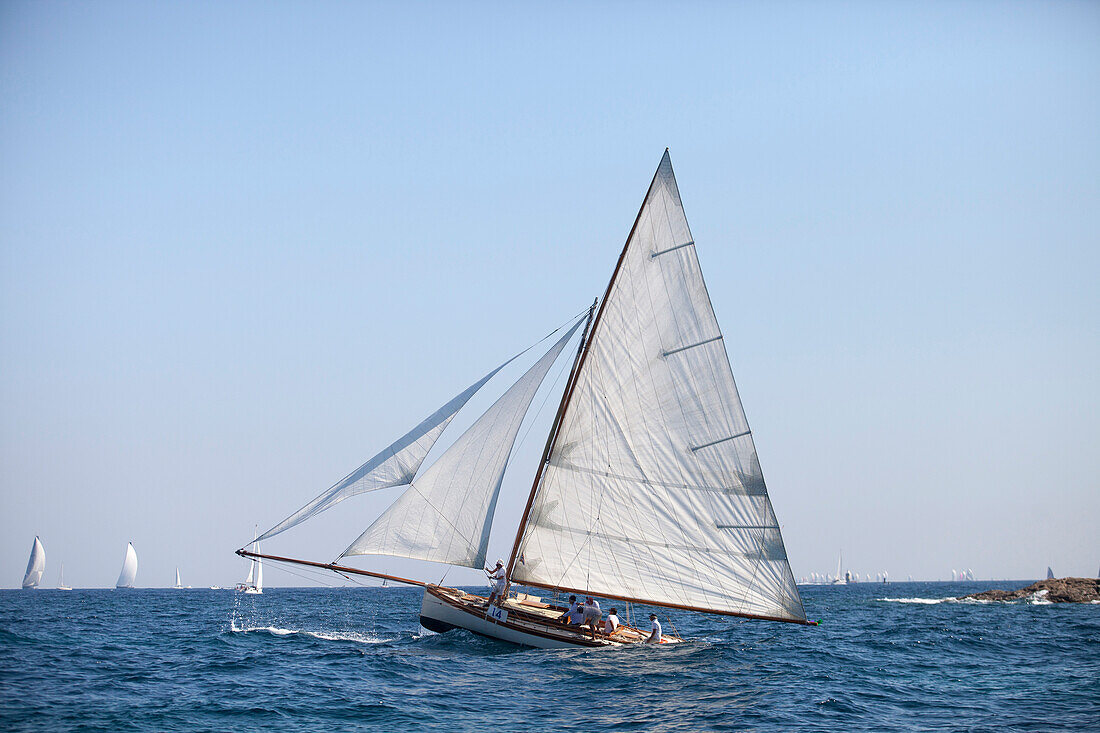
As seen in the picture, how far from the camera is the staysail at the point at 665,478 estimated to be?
95.6 ft

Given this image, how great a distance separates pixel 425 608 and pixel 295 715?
11.6m

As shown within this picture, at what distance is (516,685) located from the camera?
2283cm

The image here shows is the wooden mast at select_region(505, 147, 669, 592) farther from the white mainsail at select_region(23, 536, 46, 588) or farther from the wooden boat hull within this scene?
the white mainsail at select_region(23, 536, 46, 588)

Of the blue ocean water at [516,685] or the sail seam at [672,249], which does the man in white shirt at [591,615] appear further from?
the sail seam at [672,249]

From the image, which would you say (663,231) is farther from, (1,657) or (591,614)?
(1,657)

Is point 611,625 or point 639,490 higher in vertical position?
point 639,490

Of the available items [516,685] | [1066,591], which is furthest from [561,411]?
[1066,591]

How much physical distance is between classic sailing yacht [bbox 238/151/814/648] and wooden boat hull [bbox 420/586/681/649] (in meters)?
0.05

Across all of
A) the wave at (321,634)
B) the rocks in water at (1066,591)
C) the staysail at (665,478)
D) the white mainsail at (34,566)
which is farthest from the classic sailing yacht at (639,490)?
the white mainsail at (34,566)

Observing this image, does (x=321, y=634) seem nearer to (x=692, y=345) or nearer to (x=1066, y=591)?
(x=692, y=345)

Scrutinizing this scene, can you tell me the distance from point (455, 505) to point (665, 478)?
7376 mm

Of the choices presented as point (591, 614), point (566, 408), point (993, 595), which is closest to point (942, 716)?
point (591, 614)

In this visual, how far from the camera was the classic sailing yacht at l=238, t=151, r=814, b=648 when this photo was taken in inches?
1145

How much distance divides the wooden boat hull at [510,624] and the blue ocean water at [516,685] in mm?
512
